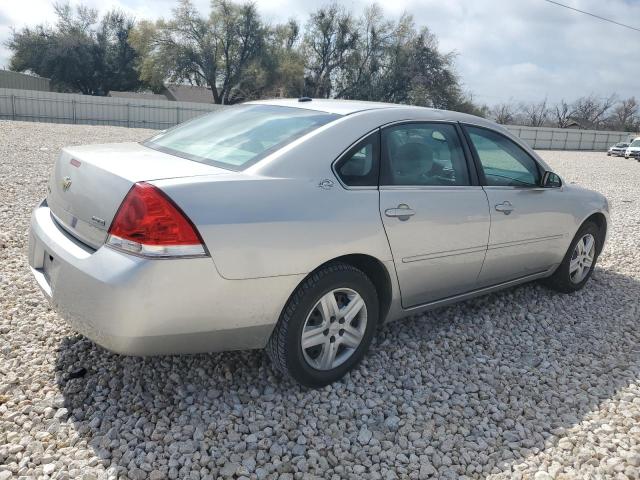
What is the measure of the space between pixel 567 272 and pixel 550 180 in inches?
37.6

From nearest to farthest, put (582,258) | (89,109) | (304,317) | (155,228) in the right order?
(155,228)
(304,317)
(582,258)
(89,109)

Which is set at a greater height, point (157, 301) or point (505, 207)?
point (505, 207)

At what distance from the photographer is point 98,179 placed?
8.43 feet

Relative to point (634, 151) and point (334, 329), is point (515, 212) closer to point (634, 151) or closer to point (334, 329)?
point (334, 329)

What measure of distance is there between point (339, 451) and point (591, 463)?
4.05 ft

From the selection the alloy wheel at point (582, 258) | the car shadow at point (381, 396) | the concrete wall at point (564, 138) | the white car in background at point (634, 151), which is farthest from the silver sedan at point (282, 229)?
the concrete wall at point (564, 138)

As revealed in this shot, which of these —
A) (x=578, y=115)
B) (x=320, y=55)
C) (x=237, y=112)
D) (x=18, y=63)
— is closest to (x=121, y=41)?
(x=18, y=63)

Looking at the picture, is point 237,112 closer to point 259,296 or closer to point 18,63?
point 259,296

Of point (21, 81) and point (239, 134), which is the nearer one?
point (239, 134)

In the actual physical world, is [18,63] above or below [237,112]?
above

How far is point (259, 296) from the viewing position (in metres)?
2.55

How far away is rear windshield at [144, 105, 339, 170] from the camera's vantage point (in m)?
2.85

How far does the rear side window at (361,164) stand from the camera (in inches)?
115

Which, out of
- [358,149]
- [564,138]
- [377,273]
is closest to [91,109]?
[358,149]
